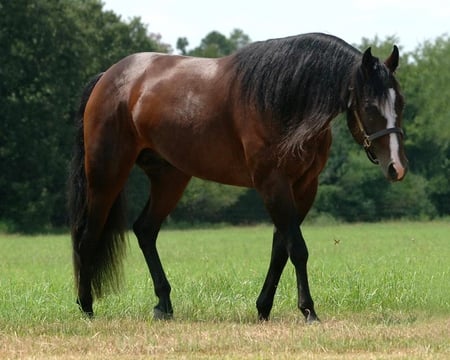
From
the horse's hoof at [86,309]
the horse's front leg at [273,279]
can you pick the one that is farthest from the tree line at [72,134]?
the horse's front leg at [273,279]

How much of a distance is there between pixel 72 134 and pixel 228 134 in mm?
39340

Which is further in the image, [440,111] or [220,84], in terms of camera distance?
[440,111]

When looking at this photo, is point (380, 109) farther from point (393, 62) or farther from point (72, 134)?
point (72, 134)

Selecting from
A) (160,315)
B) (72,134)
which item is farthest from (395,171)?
(72,134)

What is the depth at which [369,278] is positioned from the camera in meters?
11.5

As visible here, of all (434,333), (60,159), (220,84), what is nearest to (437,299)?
(434,333)

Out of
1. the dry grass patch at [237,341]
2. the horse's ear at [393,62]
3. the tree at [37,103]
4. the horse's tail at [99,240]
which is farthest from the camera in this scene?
the tree at [37,103]

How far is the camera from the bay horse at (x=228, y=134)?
820cm

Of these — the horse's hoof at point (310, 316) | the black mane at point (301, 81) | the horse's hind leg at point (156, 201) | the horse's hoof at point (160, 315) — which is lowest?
the horse's hoof at point (160, 315)

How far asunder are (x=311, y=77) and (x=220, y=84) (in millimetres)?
967

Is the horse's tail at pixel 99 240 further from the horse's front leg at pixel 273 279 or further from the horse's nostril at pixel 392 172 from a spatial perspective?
the horse's nostril at pixel 392 172

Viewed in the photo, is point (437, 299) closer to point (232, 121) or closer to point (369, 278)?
point (369, 278)

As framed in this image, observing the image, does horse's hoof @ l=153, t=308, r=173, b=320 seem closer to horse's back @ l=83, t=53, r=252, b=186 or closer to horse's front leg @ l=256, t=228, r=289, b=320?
horse's front leg @ l=256, t=228, r=289, b=320

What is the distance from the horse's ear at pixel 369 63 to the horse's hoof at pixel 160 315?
2909mm
